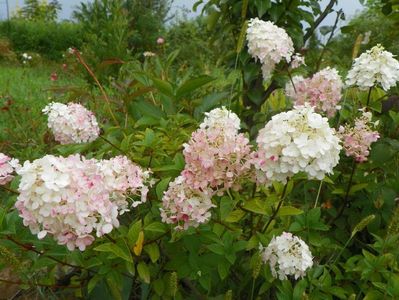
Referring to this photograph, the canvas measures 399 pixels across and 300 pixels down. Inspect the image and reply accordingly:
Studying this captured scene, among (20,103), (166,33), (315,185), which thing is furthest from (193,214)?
(166,33)

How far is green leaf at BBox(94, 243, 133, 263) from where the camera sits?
1.26m

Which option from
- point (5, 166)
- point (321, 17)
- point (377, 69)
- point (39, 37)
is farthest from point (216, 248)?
point (39, 37)

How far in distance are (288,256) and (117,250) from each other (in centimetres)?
47

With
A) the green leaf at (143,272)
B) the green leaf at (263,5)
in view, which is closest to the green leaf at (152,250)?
the green leaf at (143,272)

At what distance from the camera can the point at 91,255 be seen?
1.51 meters

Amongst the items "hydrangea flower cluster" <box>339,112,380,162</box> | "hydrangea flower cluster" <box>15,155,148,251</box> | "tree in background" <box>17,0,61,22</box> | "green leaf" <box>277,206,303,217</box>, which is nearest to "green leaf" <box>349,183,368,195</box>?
"hydrangea flower cluster" <box>339,112,380,162</box>

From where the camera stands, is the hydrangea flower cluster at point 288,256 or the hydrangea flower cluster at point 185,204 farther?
the hydrangea flower cluster at point 288,256

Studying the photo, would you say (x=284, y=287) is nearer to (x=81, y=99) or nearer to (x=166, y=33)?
(x=81, y=99)

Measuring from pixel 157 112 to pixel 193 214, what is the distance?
848mm

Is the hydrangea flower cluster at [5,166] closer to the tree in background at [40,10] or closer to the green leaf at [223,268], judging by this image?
the green leaf at [223,268]

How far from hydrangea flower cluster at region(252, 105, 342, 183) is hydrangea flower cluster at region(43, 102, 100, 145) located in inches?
33.5

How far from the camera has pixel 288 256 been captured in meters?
1.45

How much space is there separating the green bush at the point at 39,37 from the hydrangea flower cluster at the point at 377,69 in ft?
38.4

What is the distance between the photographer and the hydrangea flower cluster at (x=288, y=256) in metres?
1.45
